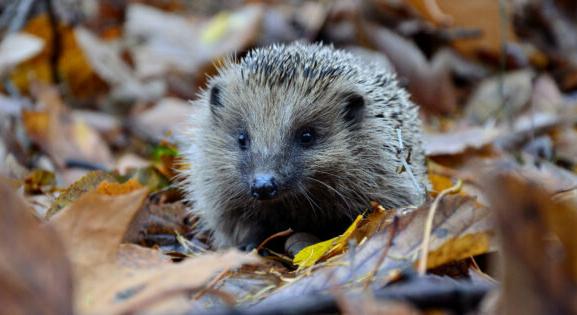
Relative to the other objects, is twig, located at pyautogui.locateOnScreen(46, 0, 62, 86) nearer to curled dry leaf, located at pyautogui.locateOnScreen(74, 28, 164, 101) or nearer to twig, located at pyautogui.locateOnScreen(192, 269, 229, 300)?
curled dry leaf, located at pyautogui.locateOnScreen(74, 28, 164, 101)

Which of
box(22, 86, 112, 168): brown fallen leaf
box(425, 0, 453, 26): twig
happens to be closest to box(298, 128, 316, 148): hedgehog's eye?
box(22, 86, 112, 168): brown fallen leaf

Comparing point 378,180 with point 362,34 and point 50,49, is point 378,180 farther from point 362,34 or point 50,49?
point 50,49

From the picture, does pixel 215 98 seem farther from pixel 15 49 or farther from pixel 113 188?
pixel 15 49

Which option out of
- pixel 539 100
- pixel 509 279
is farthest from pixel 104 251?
pixel 539 100

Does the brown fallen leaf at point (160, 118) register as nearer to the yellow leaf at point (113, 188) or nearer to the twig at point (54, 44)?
the twig at point (54, 44)

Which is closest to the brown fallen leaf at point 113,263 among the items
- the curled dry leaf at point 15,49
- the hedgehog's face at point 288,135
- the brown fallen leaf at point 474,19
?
the hedgehog's face at point 288,135

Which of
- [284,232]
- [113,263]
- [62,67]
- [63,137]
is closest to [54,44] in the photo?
[62,67]
